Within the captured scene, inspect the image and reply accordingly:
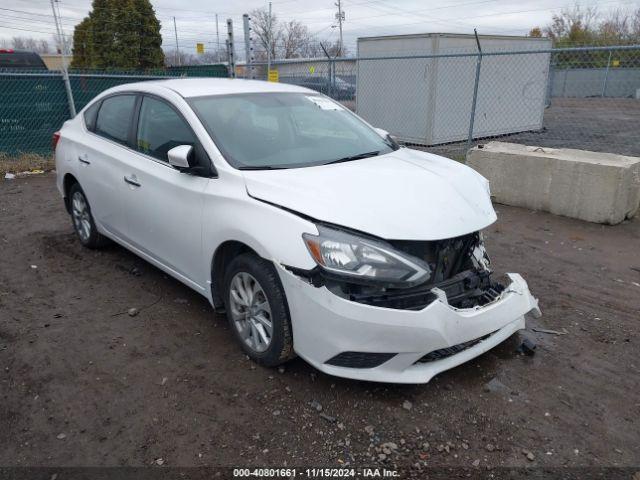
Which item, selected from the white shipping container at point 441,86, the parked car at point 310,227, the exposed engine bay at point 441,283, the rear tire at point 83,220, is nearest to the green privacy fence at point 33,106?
the white shipping container at point 441,86

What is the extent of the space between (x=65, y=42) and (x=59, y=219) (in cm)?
603

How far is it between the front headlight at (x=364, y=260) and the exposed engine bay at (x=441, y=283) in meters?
0.06

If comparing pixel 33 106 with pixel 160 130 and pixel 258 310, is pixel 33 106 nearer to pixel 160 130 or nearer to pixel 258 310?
pixel 160 130

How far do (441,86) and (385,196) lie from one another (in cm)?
909

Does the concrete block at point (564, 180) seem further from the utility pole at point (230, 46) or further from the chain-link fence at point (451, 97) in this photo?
the utility pole at point (230, 46)

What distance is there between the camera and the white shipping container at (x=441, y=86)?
11.1m

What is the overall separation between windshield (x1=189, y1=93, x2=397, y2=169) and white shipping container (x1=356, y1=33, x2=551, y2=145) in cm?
700

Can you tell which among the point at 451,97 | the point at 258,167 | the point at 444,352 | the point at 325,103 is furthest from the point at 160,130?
the point at 451,97

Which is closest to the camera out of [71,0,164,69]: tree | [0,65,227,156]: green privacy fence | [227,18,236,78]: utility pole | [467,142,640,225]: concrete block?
[467,142,640,225]: concrete block

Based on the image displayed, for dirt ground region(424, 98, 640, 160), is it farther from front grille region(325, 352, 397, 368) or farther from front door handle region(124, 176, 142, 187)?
front grille region(325, 352, 397, 368)

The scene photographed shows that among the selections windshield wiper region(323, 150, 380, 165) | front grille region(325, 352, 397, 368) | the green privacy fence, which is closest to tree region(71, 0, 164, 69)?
the green privacy fence

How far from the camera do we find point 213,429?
2738 millimetres

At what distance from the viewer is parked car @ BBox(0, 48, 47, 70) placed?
455 inches

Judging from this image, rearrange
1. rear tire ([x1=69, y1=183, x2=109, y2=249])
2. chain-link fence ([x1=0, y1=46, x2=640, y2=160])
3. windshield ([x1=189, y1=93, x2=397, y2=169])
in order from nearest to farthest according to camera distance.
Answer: windshield ([x1=189, y1=93, x2=397, y2=169]) → rear tire ([x1=69, y1=183, x2=109, y2=249]) → chain-link fence ([x1=0, y1=46, x2=640, y2=160])
